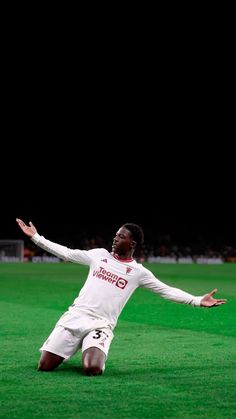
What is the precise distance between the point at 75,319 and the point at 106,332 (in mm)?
373

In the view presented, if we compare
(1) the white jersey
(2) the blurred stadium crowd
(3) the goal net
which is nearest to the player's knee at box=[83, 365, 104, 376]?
(1) the white jersey

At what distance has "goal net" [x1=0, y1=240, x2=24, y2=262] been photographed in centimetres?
5171

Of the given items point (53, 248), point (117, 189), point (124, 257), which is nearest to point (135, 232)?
point (124, 257)

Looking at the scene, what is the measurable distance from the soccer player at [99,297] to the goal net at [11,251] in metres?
42.9

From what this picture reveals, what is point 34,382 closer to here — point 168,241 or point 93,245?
point 93,245

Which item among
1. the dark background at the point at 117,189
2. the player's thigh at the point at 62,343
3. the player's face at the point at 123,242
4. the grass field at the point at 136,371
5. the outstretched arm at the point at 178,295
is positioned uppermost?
the dark background at the point at 117,189

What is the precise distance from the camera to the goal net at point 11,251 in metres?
51.7

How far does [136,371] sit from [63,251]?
155 centimetres

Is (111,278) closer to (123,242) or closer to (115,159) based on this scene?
(123,242)

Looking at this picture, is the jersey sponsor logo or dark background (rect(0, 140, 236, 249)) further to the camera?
dark background (rect(0, 140, 236, 249))

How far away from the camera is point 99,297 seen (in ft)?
29.6

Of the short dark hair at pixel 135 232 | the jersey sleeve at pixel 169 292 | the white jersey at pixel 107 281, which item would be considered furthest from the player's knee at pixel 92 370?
the short dark hair at pixel 135 232

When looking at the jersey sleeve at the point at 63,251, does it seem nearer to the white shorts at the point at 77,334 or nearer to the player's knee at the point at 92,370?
the white shorts at the point at 77,334

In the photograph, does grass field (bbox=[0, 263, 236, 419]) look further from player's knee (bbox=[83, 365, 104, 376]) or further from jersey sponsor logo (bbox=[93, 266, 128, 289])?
jersey sponsor logo (bbox=[93, 266, 128, 289])
